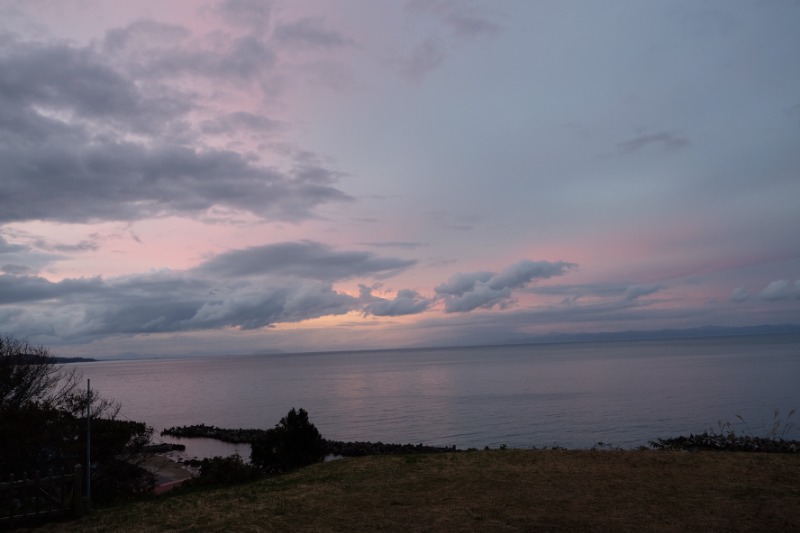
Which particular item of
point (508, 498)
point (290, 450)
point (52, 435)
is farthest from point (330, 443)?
point (508, 498)

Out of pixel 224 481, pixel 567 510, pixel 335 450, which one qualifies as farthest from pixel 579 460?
pixel 335 450

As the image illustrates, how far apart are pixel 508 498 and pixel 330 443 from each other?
33171 millimetres

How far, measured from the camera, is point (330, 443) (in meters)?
44.1

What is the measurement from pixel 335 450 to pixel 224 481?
84.8ft

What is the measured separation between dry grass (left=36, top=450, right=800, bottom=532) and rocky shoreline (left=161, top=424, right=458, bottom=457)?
1328cm

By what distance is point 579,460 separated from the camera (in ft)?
56.8

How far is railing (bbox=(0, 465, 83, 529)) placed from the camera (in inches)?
461

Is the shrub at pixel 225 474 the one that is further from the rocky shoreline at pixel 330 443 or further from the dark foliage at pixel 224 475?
the rocky shoreline at pixel 330 443

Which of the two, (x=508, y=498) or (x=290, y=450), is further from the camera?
(x=290, y=450)

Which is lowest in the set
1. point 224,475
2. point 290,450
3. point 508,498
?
point 290,450

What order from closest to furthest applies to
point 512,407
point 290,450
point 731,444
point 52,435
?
1. point 52,435
2. point 290,450
3. point 731,444
4. point 512,407

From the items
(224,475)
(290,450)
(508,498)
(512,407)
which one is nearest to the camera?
(508,498)

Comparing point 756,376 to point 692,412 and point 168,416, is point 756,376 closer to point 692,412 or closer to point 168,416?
point 692,412

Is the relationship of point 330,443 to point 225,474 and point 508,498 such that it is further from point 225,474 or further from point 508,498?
point 508,498
